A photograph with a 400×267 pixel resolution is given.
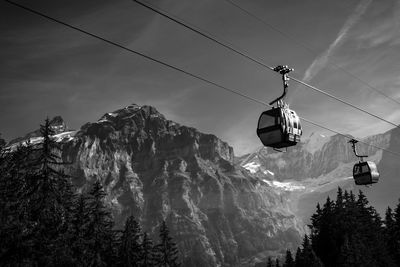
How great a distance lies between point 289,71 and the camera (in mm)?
22266

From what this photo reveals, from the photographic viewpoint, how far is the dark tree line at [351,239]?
74.8 m

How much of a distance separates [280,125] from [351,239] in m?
62.6

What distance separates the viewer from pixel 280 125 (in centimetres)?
2255

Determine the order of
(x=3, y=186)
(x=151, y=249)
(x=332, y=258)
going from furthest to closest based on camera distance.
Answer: (x=332, y=258), (x=151, y=249), (x=3, y=186)

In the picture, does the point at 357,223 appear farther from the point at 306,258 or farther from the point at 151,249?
the point at 151,249

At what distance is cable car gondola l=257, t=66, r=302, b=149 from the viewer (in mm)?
22531

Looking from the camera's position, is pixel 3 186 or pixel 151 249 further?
pixel 151 249

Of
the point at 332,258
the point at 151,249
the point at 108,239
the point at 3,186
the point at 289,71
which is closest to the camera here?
the point at 289,71

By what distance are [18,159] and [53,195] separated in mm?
4238

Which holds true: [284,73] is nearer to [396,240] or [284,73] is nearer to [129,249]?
[129,249]

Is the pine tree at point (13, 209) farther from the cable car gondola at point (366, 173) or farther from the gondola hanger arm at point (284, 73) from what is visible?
the cable car gondola at point (366, 173)

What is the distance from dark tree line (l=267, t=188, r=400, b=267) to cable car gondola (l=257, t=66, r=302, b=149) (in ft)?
183

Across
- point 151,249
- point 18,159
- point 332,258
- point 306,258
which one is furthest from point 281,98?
point 332,258

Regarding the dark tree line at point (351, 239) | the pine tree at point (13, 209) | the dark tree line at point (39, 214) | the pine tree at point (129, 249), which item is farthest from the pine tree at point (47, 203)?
the dark tree line at point (351, 239)
